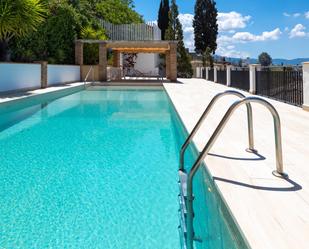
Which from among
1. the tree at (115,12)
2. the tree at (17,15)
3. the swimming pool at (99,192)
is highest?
the tree at (115,12)

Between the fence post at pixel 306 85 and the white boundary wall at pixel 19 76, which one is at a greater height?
the white boundary wall at pixel 19 76

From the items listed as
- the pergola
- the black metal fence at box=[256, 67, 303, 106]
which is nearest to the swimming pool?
the black metal fence at box=[256, 67, 303, 106]

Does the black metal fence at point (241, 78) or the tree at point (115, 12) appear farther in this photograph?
the tree at point (115, 12)

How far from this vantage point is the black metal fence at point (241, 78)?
14.8 m

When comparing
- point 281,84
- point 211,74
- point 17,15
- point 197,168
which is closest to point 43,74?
point 17,15

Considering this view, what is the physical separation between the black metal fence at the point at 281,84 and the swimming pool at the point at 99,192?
4.20m

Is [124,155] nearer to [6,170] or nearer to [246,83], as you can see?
[6,170]

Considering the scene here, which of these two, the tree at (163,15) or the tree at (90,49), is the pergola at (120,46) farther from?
the tree at (163,15)

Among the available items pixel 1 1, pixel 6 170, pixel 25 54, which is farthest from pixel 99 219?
pixel 25 54

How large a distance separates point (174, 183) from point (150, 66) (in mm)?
31475

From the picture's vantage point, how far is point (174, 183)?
4.30m

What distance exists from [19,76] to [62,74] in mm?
5507

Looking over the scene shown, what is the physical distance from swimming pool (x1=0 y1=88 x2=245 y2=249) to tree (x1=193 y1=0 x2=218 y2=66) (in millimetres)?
40062

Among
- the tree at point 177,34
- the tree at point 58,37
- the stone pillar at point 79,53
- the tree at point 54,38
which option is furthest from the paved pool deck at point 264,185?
the tree at point 177,34
